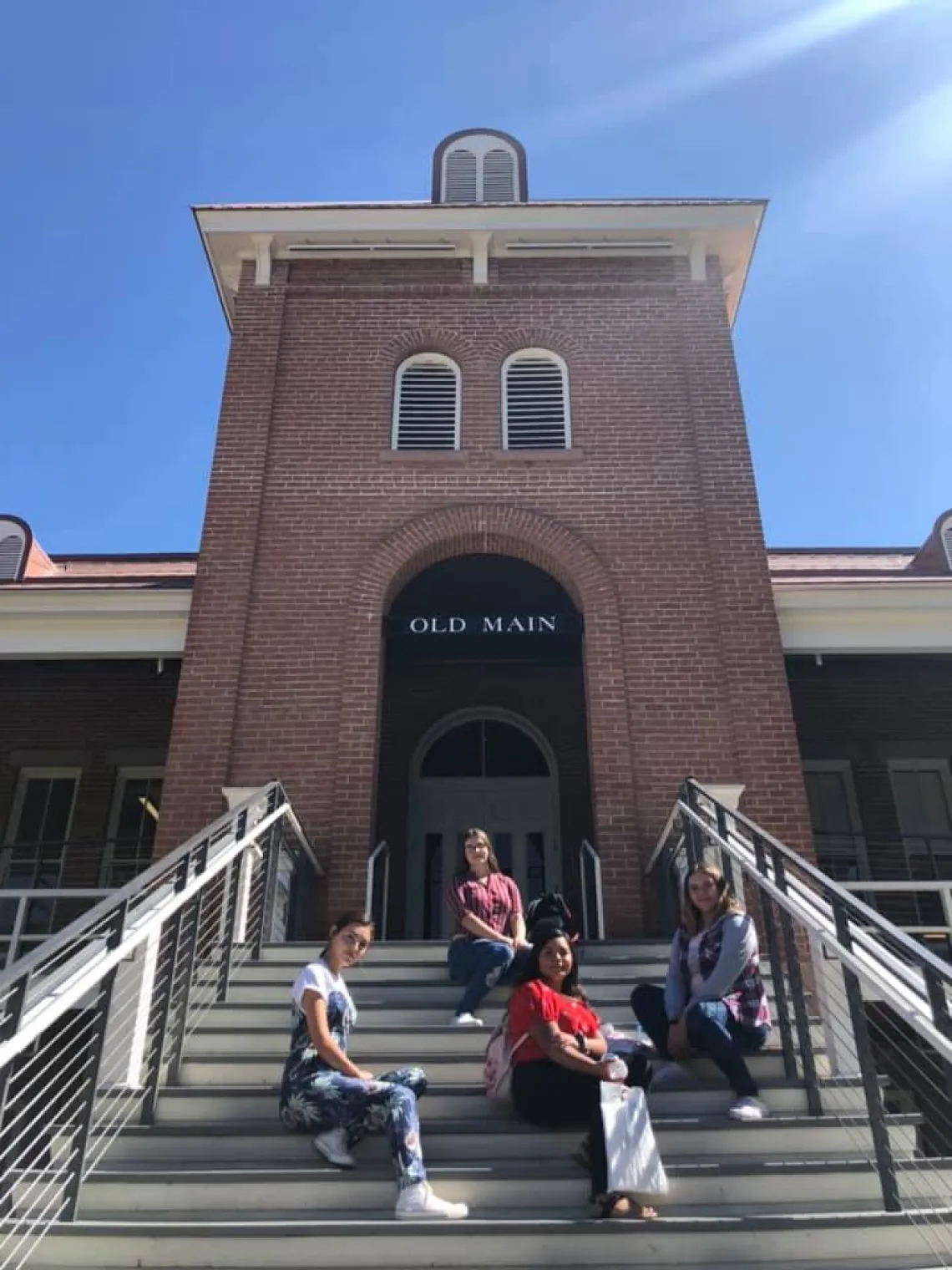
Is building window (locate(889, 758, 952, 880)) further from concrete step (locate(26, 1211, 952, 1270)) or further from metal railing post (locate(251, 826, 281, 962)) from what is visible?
concrete step (locate(26, 1211, 952, 1270))

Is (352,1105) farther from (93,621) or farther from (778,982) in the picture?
(93,621)

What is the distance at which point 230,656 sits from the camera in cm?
904

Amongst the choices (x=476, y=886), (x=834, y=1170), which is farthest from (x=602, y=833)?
(x=834, y=1170)

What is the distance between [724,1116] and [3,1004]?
10.0 feet

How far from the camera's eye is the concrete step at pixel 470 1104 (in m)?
4.59

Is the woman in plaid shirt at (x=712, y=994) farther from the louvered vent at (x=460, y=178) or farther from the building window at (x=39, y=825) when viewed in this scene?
the louvered vent at (x=460, y=178)

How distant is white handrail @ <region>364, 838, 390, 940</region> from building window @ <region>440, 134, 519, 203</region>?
859 cm

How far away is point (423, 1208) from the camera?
3676 mm

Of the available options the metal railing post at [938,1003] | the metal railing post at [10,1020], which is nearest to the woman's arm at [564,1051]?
the metal railing post at [938,1003]

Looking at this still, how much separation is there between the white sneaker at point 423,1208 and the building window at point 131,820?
7.82 metres

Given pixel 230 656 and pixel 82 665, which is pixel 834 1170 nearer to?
pixel 230 656

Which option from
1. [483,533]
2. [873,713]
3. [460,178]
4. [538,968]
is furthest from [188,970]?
[460,178]

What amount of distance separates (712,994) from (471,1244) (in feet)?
5.78

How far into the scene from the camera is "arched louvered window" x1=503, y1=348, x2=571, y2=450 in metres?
10.6
